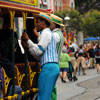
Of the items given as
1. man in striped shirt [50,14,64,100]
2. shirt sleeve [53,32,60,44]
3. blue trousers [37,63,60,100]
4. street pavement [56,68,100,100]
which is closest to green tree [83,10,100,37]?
street pavement [56,68,100,100]

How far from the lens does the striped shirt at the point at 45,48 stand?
6486 millimetres

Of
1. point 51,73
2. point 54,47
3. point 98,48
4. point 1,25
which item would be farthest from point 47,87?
point 98,48

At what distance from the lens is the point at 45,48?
21.4 ft

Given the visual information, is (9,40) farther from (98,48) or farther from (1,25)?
(98,48)

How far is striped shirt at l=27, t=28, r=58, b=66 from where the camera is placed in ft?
21.3

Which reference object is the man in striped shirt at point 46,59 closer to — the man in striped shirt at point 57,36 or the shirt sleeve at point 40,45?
the shirt sleeve at point 40,45

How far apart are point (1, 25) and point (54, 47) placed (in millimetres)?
1279

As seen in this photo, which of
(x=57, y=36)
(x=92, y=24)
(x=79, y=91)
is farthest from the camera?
(x=92, y=24)

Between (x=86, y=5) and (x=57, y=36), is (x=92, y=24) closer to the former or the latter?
(x=86, y=5)

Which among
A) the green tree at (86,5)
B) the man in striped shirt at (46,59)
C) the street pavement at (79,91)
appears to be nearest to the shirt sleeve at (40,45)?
the man in striped shirt at (46,59)

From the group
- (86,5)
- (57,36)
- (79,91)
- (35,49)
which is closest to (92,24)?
(86,5)

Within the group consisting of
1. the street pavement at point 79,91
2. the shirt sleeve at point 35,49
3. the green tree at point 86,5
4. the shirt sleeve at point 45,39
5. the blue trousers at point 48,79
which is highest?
the green tree at point 86,5

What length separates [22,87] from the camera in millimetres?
7332

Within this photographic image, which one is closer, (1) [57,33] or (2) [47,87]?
(2) [47,87]
